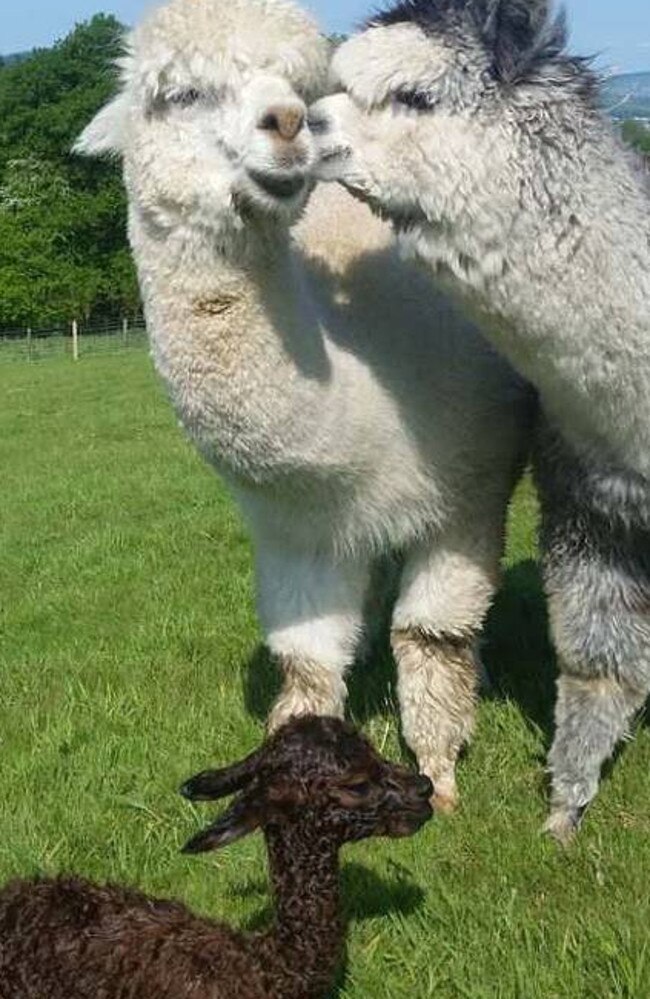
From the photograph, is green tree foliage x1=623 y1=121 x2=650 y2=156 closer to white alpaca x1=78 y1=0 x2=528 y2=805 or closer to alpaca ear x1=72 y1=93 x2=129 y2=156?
white alpaca x1=78 y1=0 x2=528 y2=805

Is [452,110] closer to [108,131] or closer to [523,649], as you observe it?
[108,131]

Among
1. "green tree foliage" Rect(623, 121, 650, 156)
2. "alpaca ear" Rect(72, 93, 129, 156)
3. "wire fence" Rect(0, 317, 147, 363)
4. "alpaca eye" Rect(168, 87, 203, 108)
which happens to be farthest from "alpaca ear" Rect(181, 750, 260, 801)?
"wire fence" Rect(0, 317, 147, 363)

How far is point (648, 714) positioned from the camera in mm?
4941

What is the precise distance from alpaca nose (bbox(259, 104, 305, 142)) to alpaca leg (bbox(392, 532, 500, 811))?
1496mm

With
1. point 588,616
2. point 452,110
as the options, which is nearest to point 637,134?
point 452,110

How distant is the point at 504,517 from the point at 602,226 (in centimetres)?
131

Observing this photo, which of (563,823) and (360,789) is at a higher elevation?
(360,789)

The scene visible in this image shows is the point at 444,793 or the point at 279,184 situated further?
the point at 444,793

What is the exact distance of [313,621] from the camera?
4.63m

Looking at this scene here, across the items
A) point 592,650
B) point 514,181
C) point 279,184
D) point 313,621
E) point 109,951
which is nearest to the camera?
point 109,951

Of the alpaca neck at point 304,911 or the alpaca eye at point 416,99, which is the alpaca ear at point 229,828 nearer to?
the alpaca neck at point 304,911

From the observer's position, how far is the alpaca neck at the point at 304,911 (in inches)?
120

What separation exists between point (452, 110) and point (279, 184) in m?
0.47

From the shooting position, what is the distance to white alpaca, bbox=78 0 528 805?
12.5 ft
